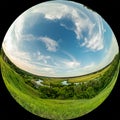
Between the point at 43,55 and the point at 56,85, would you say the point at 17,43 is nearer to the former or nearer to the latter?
the point at 43,55

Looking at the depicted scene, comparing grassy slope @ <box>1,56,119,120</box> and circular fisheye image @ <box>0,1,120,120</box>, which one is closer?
circular fisheye image @ <box>0,1,120,120</box>

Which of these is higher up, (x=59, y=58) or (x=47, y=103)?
(x=59, y=58)

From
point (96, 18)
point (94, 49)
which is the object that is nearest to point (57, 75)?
point (94, 49)

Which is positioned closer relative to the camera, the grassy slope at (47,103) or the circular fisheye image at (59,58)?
the circular fisheye image at (59,58)

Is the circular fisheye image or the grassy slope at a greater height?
the circular fisheye image

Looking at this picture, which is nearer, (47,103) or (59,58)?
(59,58)

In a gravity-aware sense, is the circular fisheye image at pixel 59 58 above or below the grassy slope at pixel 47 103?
above
